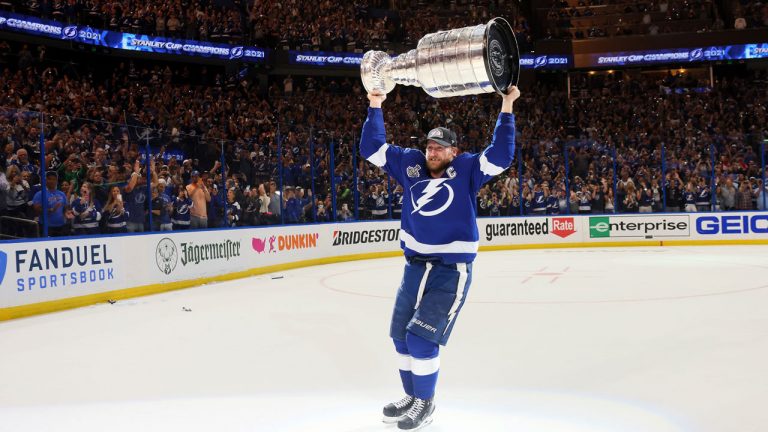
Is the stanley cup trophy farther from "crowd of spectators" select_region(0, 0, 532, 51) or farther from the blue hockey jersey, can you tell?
"crowd of spectators" select_region(0, 0, 532, 51)

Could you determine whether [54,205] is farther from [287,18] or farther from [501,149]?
[287,18]

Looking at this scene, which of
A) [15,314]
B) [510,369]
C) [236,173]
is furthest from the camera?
[236,173]

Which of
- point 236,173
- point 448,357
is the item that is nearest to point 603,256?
point 236,173

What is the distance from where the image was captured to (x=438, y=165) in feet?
13.4

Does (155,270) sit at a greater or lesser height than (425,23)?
lesser

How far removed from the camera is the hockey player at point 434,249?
3885mm

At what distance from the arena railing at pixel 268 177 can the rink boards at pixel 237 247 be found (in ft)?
0.78

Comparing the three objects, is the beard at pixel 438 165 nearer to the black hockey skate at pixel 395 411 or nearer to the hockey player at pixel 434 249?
the hockey player at pixel 434 249

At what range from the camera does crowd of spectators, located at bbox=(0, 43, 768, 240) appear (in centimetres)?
972

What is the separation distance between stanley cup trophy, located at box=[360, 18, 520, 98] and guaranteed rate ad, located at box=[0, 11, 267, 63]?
18.1m

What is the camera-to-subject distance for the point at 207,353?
6.14 m

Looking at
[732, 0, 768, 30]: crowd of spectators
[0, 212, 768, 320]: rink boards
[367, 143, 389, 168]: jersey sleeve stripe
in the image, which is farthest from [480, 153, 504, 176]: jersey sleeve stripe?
[732, 0, 768, 30]: crowd of spectators

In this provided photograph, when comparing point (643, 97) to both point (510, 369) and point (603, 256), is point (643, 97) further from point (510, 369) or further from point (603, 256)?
point (510, 369)

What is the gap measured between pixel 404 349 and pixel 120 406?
1891 mm
